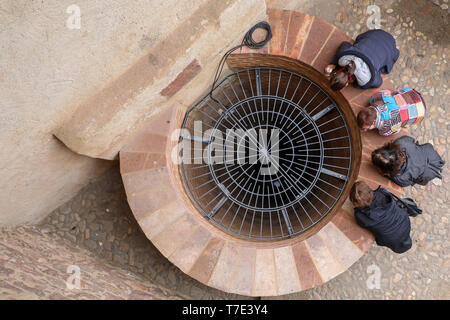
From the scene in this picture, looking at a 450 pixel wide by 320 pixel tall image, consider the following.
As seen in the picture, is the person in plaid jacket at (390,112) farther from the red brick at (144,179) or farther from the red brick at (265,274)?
the red brick at (144,179)

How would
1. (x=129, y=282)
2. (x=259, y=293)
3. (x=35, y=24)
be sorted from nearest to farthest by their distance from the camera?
1. (x=35, y=24)
2. (x=259, y=293)
3. (x=129, y=282)

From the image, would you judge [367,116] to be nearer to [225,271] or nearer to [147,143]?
[225,271]

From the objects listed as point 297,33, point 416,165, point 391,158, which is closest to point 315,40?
point 297,33

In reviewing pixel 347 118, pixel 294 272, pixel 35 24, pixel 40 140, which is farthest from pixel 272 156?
pixel 35 24

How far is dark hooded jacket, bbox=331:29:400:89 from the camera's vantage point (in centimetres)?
304

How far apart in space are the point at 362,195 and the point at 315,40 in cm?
154

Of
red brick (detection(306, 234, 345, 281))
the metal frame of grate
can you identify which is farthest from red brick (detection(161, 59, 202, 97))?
red brick (detection(306, 234, 345, 281))

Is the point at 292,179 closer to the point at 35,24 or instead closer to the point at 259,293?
the point at 259,293

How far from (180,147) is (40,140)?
1.30 meters

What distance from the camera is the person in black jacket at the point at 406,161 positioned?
9.98 ft

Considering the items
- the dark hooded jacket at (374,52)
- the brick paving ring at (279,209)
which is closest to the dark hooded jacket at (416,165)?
the brick paving ring at (279,209)

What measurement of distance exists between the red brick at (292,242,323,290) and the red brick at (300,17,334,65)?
70.7 inches

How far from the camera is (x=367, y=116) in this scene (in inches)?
121

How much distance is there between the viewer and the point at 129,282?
3.47 metres
